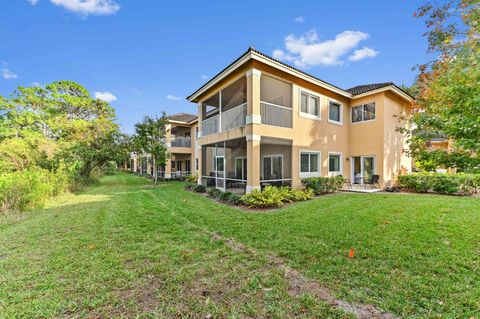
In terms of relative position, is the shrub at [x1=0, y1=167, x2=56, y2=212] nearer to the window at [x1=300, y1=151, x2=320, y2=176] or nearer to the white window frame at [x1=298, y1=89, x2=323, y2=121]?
the window at [x1=300, y1=151, x2=320, y2=176]

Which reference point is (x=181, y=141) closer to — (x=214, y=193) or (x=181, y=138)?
(x=181, y=138)

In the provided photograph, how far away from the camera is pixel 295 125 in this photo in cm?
1226

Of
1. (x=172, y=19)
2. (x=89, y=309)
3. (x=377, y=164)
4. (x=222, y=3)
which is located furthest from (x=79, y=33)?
(x=377, y=164)

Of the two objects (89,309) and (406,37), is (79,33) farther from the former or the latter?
(406,37)

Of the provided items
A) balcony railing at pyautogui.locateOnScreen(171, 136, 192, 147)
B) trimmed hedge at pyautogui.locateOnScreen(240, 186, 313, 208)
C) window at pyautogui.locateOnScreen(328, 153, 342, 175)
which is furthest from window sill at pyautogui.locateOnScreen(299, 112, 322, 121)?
balcony railing at pyautogui.locateOnScreen(171, 136, 192, 147)

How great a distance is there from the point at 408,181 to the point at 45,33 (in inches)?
967

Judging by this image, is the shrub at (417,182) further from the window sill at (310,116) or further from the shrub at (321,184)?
the window sill at (310,116)

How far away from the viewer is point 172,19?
12070 millimetres

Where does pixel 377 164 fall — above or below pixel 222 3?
below

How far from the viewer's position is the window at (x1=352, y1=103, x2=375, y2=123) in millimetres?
14547

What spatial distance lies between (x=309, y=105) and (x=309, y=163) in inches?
144

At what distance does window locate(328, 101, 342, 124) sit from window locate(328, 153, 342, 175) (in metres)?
2.45

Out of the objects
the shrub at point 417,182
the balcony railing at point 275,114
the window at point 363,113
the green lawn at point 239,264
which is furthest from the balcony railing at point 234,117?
the shrub at point 417,182

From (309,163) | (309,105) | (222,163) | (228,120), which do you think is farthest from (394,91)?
(222,163)
